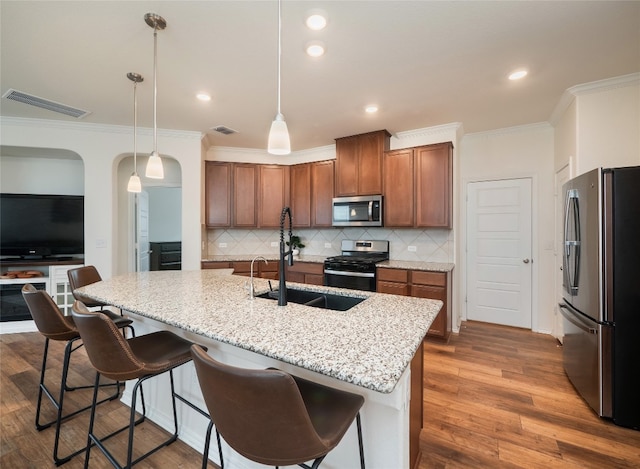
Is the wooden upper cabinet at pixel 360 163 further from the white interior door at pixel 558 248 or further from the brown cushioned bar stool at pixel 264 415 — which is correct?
the brown cushioned bar stool at pixel 264 415

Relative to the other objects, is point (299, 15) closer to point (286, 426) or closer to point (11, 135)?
point (286, 426)

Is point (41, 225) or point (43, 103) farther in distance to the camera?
point (41, 225)

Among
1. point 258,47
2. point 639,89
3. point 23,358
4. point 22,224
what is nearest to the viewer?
point 258,47

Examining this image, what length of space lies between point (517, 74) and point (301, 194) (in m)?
3.02

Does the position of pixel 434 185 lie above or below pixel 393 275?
above

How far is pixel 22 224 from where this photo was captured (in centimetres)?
397

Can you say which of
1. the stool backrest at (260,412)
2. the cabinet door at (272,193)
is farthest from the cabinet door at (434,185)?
the stool backrest at (260,412)

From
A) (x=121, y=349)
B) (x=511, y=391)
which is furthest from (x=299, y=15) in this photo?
(x=511, y=391)

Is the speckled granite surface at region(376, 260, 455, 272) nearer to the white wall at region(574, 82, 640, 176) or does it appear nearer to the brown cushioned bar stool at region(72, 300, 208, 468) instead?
the white wall at region(574, 82, 640, 176)

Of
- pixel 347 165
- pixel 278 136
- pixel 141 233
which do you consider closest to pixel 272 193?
pixel 347 165

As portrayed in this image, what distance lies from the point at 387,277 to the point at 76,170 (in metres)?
4.96

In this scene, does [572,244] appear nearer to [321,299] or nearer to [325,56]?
[321,299]

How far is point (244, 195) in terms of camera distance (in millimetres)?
4617

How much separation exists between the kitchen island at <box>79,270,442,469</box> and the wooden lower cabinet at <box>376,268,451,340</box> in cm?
172
